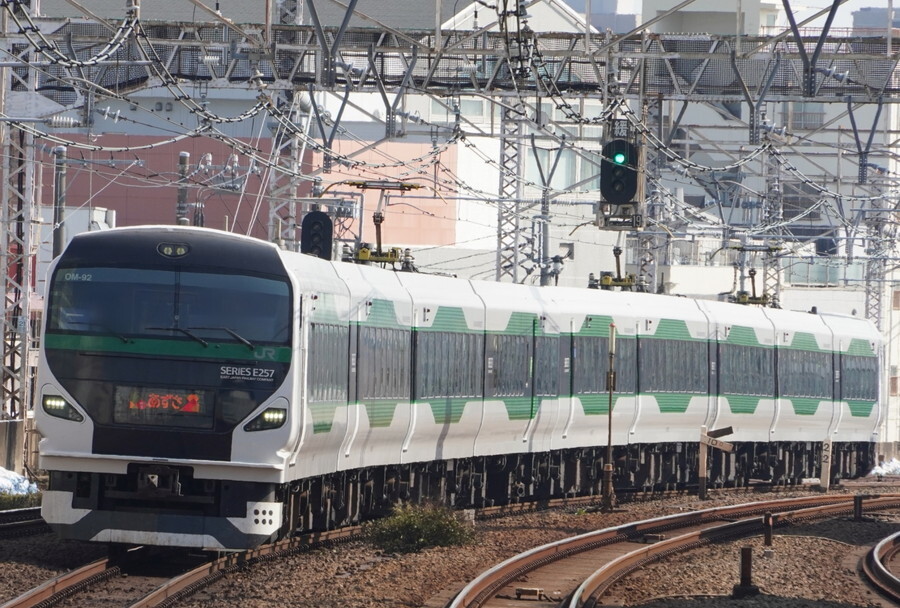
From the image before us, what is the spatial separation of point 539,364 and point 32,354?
1249cm

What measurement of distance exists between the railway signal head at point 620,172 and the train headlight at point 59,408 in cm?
1061

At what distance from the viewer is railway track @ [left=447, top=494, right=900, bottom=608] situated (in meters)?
14.1

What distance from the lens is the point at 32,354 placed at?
32750 millimetres

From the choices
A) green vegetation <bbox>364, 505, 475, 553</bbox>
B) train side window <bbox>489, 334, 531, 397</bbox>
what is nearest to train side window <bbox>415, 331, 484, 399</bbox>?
train side window <bbox>489, 334, 531, 397</bbox>

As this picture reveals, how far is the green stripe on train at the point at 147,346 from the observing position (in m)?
14.5

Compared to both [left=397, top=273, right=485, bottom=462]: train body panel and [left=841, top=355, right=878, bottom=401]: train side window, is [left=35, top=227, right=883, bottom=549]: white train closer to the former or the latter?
[left=397, top=273, right=485, bottom=462]: train body panel

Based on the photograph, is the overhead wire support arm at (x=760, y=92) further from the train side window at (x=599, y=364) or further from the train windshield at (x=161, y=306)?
the train windshield at (x=161, y=306)

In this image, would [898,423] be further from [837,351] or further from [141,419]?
[141,419]

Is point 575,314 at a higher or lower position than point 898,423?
higher

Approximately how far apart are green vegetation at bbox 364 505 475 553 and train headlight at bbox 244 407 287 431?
278 cm

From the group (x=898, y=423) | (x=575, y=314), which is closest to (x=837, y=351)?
(x=575, y=314)

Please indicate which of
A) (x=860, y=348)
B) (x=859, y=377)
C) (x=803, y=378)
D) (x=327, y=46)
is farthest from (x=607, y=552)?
(x=860, y=348)

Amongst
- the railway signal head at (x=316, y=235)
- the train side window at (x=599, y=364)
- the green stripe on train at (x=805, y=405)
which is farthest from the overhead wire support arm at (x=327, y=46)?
the green stripe on train at (x=805, y=405)

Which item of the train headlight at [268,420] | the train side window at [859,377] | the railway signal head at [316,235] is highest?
the railway signal head at [316,235]
